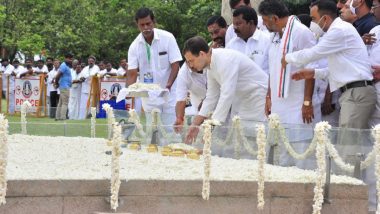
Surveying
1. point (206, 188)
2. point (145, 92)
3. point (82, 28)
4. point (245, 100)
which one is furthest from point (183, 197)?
point (82, 28)

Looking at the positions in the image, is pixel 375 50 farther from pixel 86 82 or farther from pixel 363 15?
pixel 86 82

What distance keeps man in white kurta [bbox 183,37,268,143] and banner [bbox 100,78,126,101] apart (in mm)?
11059

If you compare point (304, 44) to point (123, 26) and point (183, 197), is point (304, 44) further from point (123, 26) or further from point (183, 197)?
point (123, 26)

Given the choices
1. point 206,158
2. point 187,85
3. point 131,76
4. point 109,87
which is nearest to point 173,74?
point 131,76

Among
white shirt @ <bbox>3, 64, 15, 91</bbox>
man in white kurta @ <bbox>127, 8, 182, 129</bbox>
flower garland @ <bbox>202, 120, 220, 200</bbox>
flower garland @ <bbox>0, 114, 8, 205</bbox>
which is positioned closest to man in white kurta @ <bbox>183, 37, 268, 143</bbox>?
flower garland @ <bbox>202, 120, 220, 200</bbox>

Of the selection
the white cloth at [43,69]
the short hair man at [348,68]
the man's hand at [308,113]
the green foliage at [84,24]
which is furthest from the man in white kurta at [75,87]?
the short hair man at [348,68]

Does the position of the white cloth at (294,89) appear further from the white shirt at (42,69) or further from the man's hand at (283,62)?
the white shirt at (42,69)

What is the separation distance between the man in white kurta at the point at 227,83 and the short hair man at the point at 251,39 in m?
0.41

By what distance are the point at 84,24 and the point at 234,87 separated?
2503cm

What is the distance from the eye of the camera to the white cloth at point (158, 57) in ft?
29.0

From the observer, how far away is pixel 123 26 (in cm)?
3284

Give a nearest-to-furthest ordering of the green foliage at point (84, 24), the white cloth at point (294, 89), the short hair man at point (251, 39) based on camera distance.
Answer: the white cloth at point (294, 89) → the short hair man at point (251, 39) → the green foliage at point (84, 24)

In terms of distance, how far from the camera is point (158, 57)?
8.84m

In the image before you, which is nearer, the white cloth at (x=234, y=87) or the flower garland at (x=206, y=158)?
the flower garland at (x=206, y=158)
